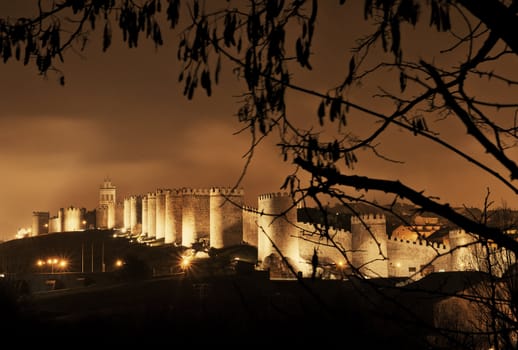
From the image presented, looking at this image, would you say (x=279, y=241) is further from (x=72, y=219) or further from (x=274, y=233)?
(x=72, y=219)

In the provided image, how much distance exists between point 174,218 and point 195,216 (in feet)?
10.0

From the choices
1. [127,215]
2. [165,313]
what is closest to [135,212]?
[127,215]

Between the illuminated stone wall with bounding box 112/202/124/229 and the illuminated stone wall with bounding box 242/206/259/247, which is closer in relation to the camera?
the illuminated stone wall with bounding box 242/206/259/247

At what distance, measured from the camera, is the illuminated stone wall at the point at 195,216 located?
45.6 meters

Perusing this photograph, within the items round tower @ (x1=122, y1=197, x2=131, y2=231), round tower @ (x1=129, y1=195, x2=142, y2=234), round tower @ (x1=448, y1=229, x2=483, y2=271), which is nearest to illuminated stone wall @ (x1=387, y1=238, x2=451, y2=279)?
round tower @ (x1=448, y1=229, x2=483, y2=271)

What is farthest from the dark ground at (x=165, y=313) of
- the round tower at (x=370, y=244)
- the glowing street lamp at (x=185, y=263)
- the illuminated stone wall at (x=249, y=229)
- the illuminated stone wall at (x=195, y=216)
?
the illuminated stone wall at (x=195, y=216)

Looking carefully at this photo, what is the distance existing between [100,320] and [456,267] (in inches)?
664

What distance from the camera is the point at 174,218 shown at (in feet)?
159

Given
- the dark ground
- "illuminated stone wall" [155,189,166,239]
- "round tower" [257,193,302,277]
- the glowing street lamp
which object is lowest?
the dark ground

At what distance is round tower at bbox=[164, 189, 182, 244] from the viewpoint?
48031mm

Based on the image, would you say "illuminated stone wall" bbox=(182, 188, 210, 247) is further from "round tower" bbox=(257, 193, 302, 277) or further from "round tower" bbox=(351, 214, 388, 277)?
"round tower" bbox=(351, 214, 388, 277)

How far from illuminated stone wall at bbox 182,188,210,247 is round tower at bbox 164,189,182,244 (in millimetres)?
1615

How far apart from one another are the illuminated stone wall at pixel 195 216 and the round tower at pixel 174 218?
162 centimetres

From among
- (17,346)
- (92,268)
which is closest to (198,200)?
(92,268)
